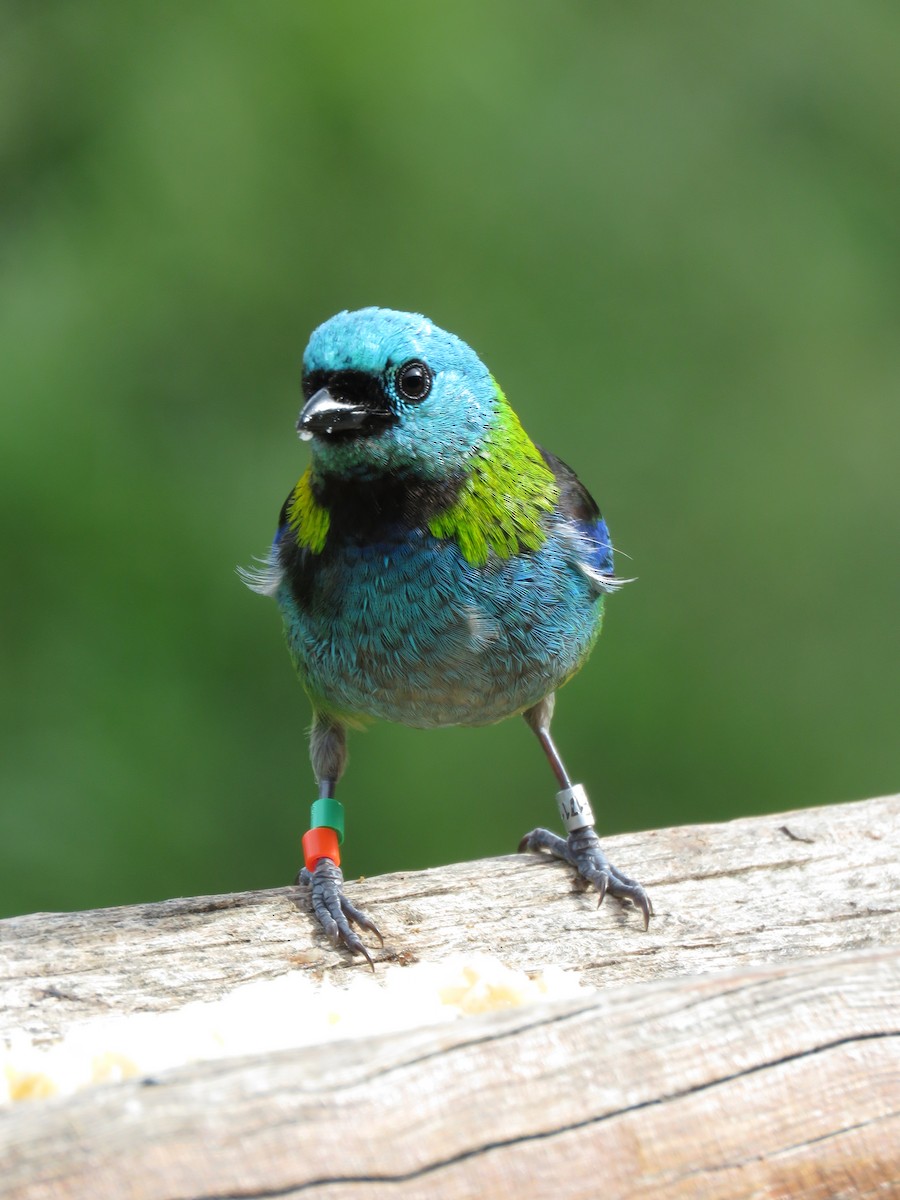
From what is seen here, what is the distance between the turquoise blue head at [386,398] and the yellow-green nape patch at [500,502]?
0.23ft

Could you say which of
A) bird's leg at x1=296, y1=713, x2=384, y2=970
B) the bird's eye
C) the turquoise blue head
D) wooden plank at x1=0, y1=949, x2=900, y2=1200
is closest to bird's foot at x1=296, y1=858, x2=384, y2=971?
bird's leg at x1=296, y1=713, x2=384, y2=970

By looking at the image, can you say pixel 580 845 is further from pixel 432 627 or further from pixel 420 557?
pixel 420 557

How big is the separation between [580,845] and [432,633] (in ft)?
1.92

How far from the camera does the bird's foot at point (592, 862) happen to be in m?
2.80


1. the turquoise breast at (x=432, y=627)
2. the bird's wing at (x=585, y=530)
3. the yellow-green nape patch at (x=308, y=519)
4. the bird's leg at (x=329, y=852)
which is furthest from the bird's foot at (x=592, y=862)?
the yellow-green nape patch at (x=308, y=519)

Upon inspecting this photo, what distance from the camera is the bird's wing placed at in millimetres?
3053

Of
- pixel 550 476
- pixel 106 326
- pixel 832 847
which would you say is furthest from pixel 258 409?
pixel 832 847

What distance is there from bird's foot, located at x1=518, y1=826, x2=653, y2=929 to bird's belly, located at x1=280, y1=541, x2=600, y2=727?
12.2 inches

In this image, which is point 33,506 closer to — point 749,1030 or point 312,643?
point 312,643

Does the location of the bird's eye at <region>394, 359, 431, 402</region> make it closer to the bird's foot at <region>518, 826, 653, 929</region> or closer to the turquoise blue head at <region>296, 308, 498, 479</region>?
the turquoise blue head at <region>296, 308, 498, 479</region>

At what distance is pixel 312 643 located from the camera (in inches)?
115

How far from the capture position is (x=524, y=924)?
273cm

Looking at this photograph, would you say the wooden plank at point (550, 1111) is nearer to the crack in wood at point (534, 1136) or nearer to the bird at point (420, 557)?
the crack in wood at point (534, 1136)

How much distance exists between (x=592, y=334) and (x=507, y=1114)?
463 centimetres
